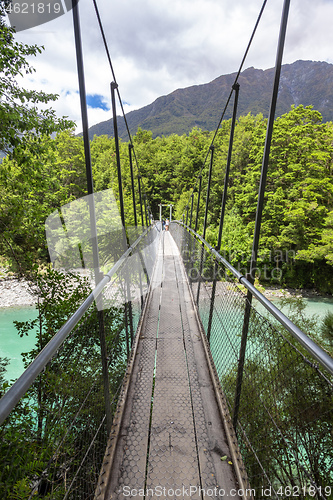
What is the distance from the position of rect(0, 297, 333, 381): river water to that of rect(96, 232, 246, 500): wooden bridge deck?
21.5 ft

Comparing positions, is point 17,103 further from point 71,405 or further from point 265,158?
point 71,405

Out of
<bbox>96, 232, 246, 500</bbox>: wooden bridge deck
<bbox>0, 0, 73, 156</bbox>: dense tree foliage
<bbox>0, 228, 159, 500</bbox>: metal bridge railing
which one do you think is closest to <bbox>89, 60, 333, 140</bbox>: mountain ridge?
<bbox>0, 0, 73, 156</bbox>: dense tree foliage

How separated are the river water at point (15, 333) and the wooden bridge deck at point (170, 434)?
655 cm

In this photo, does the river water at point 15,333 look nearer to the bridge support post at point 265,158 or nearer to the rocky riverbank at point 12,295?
the rocky riverbank at point 12,295

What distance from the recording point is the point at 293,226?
14.3 meters

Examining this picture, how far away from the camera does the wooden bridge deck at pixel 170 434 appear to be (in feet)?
3.31

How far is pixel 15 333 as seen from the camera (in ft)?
37.1

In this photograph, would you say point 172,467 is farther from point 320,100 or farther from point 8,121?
point 320,100

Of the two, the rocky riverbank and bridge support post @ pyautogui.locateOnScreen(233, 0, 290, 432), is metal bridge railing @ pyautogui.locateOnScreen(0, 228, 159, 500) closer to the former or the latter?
bridge support post @ pyautogui.locateOnScreen(233, 0, 290, 432)

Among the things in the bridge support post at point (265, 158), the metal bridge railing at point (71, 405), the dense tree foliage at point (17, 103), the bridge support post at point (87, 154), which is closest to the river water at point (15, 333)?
the dense tree foliage at point (17, 103)

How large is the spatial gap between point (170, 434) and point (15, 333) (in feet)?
40.5

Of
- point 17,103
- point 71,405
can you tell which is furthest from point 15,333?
point 71,405

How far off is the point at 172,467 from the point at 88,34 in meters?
2.47

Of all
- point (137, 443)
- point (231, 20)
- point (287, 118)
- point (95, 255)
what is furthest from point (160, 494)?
point (287, 118)
